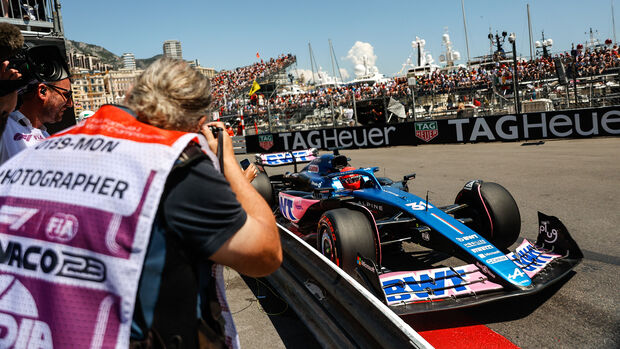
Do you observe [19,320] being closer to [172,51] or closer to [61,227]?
[61,227]

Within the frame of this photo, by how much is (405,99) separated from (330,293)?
669 inches

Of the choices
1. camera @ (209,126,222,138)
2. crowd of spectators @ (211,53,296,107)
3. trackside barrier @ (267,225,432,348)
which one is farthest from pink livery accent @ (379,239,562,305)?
crowd of spectators @ (211,53,296,107)

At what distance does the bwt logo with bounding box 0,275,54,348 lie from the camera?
1191mm

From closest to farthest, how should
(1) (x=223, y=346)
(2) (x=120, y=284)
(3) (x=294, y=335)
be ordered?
(2) (x=120, y=284) < (1) (x=223, y=346) < (3) (x=294, y=335)

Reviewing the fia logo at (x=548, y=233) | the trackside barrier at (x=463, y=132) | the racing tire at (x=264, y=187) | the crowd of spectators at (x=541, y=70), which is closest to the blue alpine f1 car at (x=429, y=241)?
the fia logo at (x=548, y=233)

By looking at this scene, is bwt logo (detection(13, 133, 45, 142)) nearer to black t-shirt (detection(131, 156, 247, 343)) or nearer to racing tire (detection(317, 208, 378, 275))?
black t-shirt (detection(131, 156, 247, 343))

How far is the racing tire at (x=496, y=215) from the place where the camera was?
15.1 feet

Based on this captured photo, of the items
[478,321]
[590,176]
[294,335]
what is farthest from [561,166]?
[294,335]

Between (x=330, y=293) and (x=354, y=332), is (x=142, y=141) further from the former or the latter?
(x=330, y=293)

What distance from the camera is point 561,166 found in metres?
9.46

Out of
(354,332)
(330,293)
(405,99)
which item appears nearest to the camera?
(354,332)

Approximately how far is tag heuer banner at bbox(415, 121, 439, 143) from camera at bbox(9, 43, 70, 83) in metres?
14.0

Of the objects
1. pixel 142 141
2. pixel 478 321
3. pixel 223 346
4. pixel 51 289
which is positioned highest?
pixel 142 141

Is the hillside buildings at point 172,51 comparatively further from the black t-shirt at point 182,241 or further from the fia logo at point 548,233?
the fia logo at point 548,233
